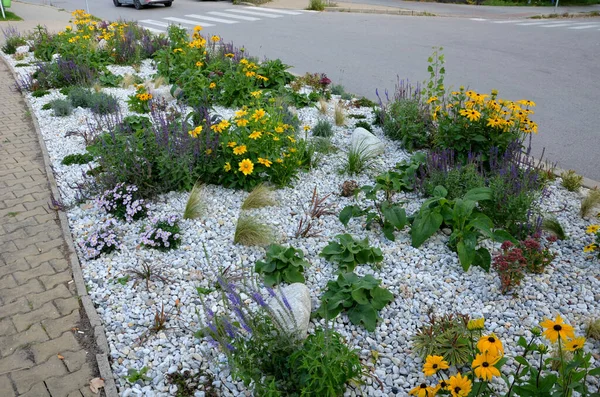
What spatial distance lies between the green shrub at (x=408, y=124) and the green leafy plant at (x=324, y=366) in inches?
152

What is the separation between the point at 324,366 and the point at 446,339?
0.96 meters

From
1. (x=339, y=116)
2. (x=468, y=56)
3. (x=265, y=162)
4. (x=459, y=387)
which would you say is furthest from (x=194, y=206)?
(x=468, y=56)

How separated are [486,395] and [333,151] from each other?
411cm

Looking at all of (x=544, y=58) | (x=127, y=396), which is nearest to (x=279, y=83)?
(x=127, y=396)

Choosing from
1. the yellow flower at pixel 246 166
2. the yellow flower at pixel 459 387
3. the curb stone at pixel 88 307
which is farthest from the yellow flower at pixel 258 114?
the yellow flower at pixel 459 387

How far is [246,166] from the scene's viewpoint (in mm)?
5297

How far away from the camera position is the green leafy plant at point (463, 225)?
4203 millimetres

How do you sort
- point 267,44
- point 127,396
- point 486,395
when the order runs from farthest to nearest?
point 267,44
point 127,396
point 486,395

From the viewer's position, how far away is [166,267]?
4.42m

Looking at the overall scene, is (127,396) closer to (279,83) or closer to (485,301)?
(485,301)

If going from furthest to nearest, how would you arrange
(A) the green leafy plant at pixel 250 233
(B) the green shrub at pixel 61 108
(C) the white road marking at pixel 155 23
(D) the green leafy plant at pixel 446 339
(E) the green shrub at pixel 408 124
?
1. (C) the white road marking at pixel 155 23
2. (B) the green shrub at pixel 61 108
3. (E) the green shrub at pixel 408 124
4. (A) the green leafy plant at pixel 250 233
5. (D) the green leafy plant at pixel 446 339

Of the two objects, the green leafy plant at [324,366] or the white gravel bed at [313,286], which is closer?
the green leafy plant at [324,366]

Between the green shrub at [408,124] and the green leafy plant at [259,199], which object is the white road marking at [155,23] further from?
the green leafy plant at [259,199]

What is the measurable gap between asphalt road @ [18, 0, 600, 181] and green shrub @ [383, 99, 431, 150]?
1617 mm
